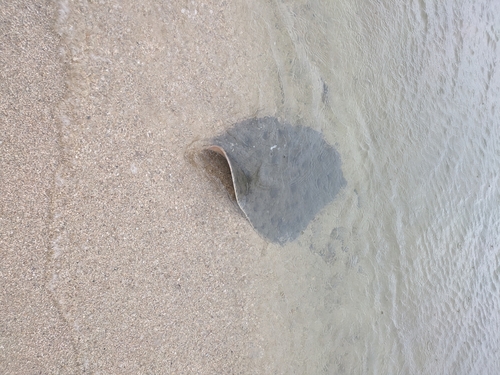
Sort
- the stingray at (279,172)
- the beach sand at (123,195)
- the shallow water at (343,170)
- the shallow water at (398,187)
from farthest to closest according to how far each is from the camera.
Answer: the shallow water at (398,187), the stingray at (279,172), the shallow water at (343,170), the beach sand at (123,195)

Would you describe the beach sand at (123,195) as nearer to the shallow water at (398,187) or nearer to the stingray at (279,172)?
the stingray at (279,172)

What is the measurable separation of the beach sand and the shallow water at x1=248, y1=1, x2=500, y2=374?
0.36 m

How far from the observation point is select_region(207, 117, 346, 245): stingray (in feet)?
6.37

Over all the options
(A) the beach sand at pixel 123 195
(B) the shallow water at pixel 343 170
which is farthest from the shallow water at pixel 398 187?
(A) the beach sand at pixel 123 195

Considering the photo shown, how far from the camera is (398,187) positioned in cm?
268

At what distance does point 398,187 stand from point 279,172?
1.03 meters

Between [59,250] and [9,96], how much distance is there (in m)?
0.57

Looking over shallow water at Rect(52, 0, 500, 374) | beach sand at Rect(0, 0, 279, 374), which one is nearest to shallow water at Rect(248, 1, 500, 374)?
shallow water at Rect(52, 0, 500, 374)

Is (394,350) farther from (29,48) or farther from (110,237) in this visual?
(29,48)

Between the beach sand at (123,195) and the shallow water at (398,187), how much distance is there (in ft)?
1.18

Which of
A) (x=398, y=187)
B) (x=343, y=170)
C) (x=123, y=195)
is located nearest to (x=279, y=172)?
(x=343, y=170)

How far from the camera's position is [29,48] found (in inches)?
56.2

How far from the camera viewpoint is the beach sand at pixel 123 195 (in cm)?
142

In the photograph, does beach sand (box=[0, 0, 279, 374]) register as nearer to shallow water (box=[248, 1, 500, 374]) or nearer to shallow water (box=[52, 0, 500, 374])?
shallow water (box=[52, 0, 500, 374])
